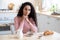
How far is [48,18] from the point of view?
13.1 feet

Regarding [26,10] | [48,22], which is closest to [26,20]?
[26,10]

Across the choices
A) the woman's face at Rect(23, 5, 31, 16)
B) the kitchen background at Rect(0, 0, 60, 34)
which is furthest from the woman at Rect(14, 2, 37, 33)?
the kitchen background at Rect(0, 0, 60, 34)

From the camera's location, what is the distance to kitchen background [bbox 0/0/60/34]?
3848 mm

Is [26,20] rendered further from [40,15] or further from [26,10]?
[40,15]

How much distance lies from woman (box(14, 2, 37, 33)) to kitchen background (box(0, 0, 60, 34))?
913 mm

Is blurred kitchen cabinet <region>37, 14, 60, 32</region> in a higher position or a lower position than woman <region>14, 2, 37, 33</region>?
lower

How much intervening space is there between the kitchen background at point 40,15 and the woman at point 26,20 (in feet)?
3.00

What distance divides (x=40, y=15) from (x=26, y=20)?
1.68 meters

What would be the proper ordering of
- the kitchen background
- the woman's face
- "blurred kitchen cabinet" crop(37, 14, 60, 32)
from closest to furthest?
the woman's face, "blurred kitchen cabinet" crop(37, 14, 60, 32), the kitchen background

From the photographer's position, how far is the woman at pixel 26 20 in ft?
8.97

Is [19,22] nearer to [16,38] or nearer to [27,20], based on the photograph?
[27,20]

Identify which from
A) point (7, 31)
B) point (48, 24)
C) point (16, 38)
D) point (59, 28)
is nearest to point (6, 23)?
point (7, 31)

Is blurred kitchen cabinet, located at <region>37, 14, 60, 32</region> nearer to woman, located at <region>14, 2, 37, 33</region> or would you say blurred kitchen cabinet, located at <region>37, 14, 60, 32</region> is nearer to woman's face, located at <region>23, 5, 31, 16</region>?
woman, located at <region>14, 2, 37, 33</region>

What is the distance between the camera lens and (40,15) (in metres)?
4.46
